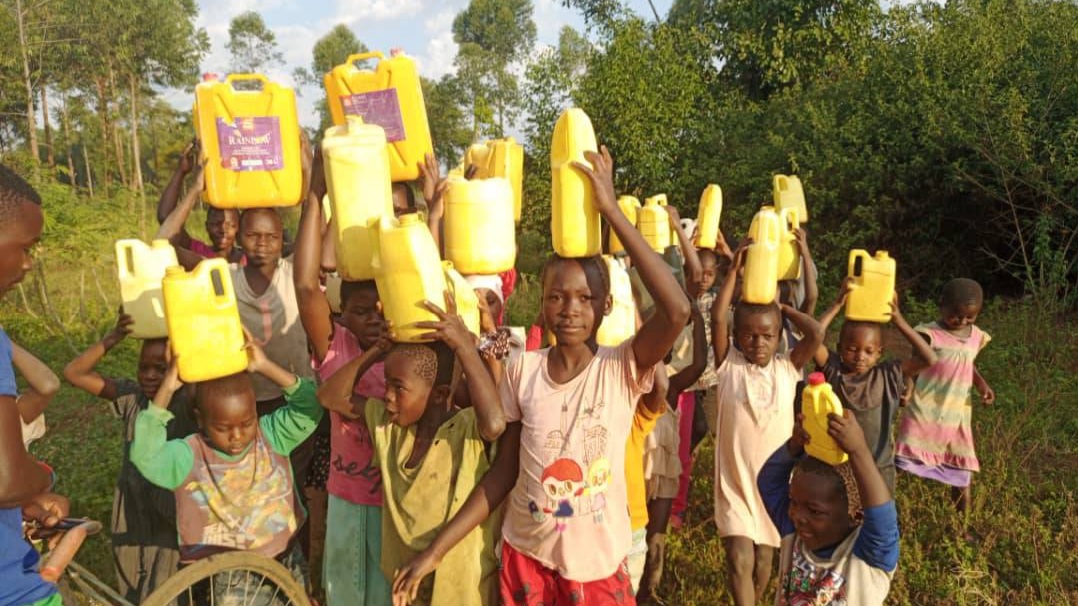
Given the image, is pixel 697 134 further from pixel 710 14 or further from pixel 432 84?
pixel 432 84

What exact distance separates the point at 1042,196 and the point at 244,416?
7249 mm

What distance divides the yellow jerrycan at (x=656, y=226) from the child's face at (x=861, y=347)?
3.55ft

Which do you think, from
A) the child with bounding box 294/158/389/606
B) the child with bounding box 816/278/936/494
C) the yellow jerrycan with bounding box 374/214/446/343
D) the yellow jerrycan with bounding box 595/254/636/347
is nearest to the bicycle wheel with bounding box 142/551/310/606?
the child with bounding box 294/158/389/606

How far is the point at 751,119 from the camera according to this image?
373 inches

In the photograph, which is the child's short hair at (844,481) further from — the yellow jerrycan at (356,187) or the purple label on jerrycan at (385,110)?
the purple label on jerrycan at (385,110)

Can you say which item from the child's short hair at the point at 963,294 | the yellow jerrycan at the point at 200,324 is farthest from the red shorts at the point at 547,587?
the child's short hair at the point at 963,294

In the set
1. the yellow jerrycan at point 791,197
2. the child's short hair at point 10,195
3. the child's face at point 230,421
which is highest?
the yellow jerrycan at point 791,197

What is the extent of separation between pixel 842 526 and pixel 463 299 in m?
1.23

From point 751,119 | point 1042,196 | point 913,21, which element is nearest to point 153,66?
point 751,119

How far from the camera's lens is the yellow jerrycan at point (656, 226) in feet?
12.4

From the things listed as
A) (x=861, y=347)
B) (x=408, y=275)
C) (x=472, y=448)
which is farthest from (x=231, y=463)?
(x=861, y=347)

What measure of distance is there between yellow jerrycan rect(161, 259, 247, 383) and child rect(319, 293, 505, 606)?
488 mm

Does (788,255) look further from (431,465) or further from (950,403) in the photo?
(431,465)

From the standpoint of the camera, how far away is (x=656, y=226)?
378 centimetres
